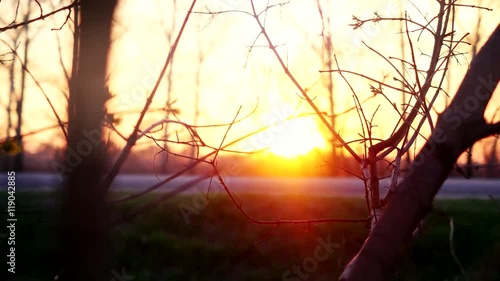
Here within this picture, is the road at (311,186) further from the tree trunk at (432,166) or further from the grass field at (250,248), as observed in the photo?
the tree trunk at (432,166)

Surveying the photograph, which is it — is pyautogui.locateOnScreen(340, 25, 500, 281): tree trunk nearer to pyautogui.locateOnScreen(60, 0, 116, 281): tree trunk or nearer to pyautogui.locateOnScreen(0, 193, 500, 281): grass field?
pyautogui.locateOnScreen(60, 0, 116, 281): tree trunk

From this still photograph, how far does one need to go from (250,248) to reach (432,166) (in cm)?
710

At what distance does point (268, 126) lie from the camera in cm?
184

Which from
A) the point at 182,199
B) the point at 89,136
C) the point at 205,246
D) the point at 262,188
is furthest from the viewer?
the point at 262,188

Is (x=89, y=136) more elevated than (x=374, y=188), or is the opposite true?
(x=89, y=136)

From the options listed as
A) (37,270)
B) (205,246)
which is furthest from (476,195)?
(37,270)

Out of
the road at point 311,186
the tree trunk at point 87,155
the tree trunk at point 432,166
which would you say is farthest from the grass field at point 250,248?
the tree trunk at point 432,166

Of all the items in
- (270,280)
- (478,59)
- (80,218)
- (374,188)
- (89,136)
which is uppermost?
(478,59)

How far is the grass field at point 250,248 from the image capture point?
25.5ft

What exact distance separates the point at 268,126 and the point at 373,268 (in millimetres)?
692

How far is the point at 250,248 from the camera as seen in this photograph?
8273 millimetres

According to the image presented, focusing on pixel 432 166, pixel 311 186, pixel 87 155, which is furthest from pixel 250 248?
pixel 432 166

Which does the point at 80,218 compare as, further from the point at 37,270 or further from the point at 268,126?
the point at 37,270

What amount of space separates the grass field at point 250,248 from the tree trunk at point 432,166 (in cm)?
595
